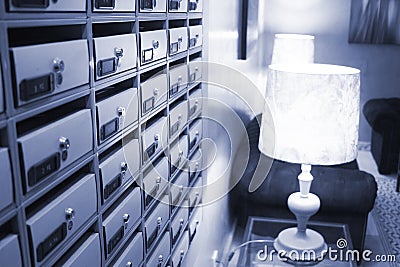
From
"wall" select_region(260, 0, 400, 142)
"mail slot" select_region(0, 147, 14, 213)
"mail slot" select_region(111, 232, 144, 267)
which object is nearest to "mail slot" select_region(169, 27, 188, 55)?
"mail slot" select_region(111, 232, 144, 267)

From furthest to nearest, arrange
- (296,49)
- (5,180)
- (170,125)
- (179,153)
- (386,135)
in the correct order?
(296,49) < (386,135) < (179,153) < (170,125) < (5,180)

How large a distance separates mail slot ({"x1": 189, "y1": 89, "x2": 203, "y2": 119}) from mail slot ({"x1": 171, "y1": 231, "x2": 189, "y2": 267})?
0.42 metres

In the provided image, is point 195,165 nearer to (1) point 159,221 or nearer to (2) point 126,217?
(1) point 159,221

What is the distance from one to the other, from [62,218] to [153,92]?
0.48 meters

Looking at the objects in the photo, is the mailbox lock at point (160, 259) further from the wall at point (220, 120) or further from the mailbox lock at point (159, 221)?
the wall at point (220, 120)

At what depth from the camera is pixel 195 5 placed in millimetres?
1474

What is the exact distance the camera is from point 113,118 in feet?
2.82

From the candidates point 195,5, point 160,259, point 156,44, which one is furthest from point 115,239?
point 195,5

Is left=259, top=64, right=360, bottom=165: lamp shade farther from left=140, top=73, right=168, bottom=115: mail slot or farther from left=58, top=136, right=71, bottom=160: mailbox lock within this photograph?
left=58, top=136, right=71, bottom=160: mailbox lock

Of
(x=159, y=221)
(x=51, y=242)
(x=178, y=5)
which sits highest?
(x=178, y=5)

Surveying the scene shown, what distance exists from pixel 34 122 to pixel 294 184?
168 centimetres

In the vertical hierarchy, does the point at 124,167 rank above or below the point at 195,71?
below

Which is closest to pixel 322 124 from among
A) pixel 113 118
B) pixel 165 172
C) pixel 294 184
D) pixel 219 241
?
pixel 165 172

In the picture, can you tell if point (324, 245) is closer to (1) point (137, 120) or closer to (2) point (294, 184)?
(2) point (294, 184)
